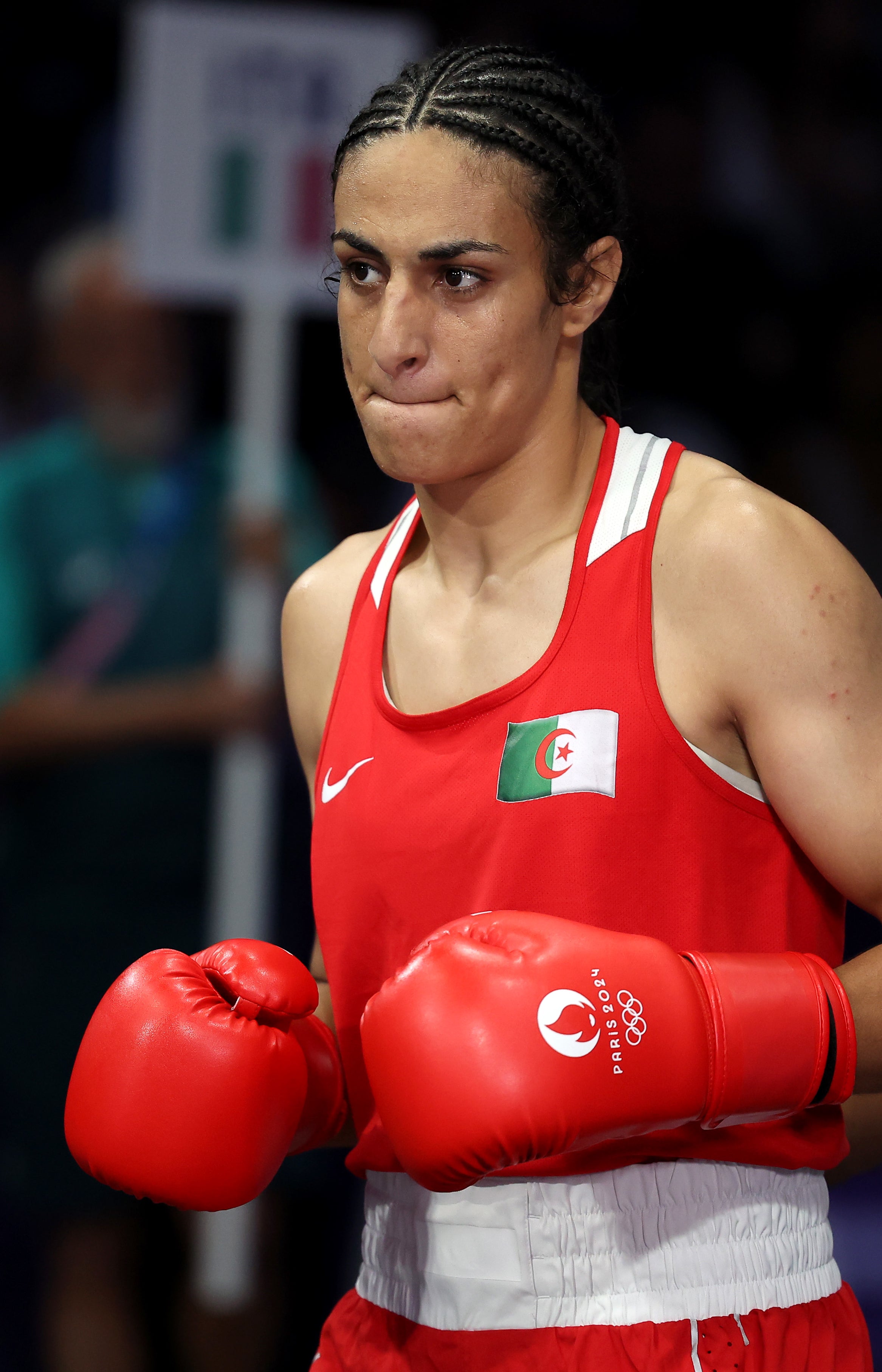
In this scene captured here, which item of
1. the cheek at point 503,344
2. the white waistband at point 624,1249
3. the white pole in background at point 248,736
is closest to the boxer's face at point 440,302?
the cheek at point 503,344

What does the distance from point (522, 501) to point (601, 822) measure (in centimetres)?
34

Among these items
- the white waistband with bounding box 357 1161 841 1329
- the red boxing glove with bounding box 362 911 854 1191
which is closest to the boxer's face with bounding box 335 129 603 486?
the red boxing glove with bounding box 362 911 854 1191

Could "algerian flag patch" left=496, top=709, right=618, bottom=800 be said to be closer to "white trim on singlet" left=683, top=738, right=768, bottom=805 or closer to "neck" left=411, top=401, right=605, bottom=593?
"white trim on singlet" left=683, top=738, right=768, bottom=805

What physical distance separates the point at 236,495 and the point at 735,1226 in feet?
7.01

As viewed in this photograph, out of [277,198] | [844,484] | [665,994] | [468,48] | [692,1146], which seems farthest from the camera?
[844,484]

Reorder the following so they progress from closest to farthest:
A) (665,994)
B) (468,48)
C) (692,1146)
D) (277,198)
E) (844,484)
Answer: (665,994), (692,1146), (468,48), (277,198), (844,484)

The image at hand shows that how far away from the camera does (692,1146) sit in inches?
51.9

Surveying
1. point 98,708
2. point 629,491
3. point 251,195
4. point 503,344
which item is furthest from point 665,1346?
point 251,195

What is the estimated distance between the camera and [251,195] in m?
3.03

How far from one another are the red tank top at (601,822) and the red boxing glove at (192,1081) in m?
0.13

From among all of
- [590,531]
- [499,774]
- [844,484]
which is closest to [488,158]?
[590,531]

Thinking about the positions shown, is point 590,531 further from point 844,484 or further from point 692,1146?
point 844,484

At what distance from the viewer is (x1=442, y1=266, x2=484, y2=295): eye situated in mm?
1327

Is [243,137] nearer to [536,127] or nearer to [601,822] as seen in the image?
[536,127]
